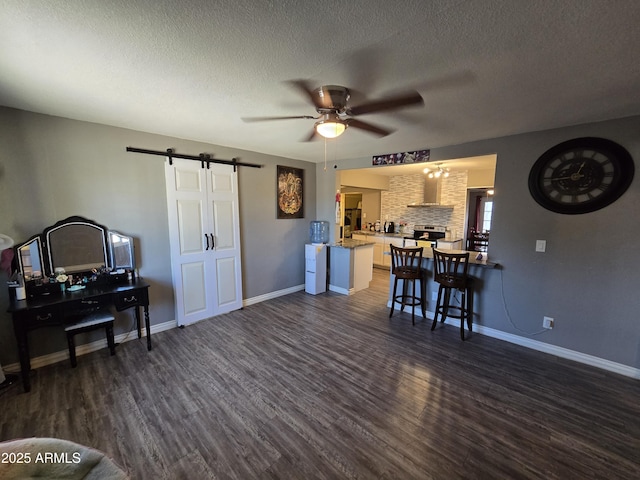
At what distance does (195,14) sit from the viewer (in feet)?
4.07

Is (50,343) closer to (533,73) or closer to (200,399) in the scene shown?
(200,399)

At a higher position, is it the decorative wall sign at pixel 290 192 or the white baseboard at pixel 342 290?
the decorative wall sign at pixel 290 192

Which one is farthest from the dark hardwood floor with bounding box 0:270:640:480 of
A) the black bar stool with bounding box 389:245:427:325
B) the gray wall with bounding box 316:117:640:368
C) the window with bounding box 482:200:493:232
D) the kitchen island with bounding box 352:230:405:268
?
the window with bounding box 482:200:493:232

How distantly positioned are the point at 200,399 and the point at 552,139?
428cm

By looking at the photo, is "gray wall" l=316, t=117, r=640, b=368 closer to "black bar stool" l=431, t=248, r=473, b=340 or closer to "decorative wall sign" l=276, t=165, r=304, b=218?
"black bar stool" l=431, t=248, r=473, b=340

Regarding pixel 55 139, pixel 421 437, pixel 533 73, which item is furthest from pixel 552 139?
pixel 55 139

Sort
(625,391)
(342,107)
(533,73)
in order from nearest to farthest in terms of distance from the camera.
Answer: (533,73) < (342,107) < (625,391)

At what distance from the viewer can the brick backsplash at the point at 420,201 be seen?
Result: 5973 millimetres

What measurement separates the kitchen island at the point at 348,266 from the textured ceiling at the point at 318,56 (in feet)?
8.89

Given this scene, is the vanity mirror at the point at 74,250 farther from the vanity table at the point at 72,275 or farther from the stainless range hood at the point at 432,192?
the stainless range hood at the point at 432,192

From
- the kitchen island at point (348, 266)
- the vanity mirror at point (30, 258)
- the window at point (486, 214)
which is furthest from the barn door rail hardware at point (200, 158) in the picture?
the window at point (486, 214)

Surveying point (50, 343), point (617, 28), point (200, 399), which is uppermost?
point (617, 28)

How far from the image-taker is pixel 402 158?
13.1 feet

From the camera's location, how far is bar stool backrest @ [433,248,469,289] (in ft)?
10.5
